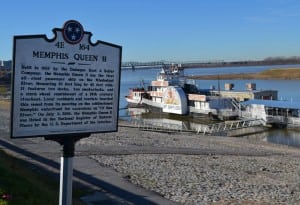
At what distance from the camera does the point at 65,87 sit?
6039mm

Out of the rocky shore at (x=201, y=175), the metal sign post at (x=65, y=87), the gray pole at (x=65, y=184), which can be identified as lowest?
the rocky shore at (x=201, y=175)

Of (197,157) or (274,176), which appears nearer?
(274,176)

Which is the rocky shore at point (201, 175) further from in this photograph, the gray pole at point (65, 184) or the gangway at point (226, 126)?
the gangway at point (226, 126)

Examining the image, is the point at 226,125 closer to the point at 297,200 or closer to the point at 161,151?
the point at 161,151

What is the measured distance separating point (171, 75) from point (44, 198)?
225 ft

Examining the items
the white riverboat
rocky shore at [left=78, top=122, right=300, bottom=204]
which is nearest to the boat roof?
the white riverboat

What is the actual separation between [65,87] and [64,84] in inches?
1.6

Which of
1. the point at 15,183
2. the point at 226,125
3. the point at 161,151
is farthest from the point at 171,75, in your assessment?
the point at 15,183

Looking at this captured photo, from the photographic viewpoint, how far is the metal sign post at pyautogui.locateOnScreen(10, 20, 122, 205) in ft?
18.7

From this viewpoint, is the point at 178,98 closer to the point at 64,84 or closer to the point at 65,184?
the point at 65,184

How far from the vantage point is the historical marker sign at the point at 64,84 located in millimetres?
5711

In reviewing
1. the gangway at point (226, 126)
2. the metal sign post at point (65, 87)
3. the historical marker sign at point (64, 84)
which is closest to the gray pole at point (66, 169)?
the metal sign post at point (65, 87)

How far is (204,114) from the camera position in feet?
216

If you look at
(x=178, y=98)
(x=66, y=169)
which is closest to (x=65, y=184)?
(x=66, y=169)
